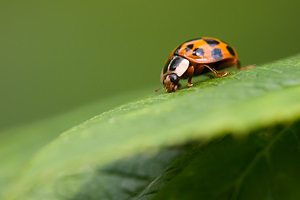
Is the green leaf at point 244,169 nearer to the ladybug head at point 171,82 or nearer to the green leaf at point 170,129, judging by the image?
→ the green leaf at point 170,129

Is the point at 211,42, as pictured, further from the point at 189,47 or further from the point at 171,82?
the point at 171,82

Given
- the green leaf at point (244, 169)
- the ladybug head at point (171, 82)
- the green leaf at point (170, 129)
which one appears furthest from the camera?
the ladybug head at point (171, 82)

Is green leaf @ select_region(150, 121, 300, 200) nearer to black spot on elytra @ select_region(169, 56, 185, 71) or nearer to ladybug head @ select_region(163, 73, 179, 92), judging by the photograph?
ladybug head @ select_region(163, 73, 179, 92)

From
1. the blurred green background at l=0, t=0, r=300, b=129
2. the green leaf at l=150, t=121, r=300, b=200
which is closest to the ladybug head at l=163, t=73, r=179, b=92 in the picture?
the green leaf at l=150, t=121, r=300, b=200

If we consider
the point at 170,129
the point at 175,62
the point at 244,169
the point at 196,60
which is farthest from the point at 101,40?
the point at 170,129

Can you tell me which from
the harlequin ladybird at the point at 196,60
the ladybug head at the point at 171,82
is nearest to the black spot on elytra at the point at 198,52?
the harlequin ladybird at the point at 196,60

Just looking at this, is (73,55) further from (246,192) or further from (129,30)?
(246,192)

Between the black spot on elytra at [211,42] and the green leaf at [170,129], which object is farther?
the black spot on elytra at [211,42]

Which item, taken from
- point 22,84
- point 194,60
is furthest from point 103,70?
point 194,60
